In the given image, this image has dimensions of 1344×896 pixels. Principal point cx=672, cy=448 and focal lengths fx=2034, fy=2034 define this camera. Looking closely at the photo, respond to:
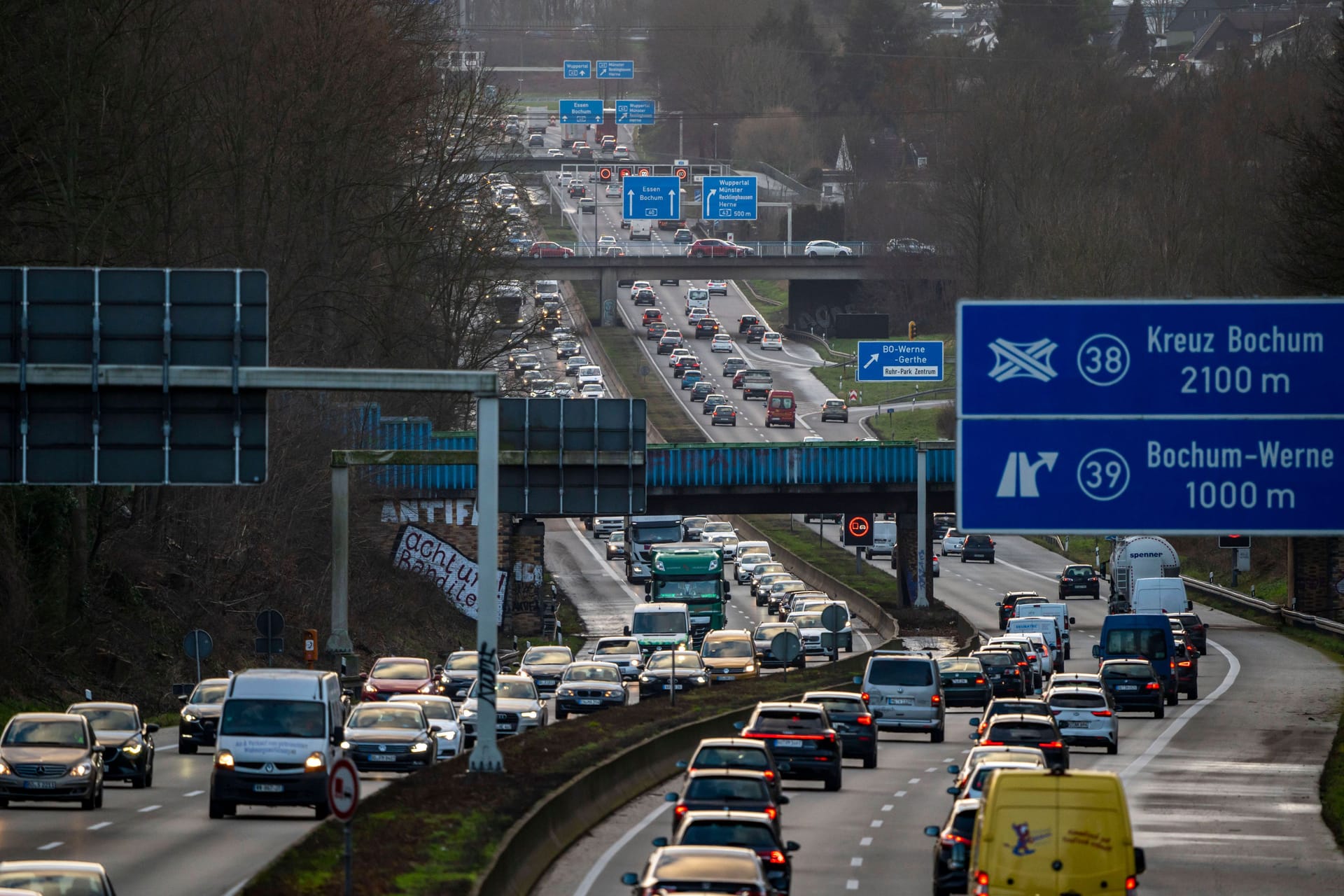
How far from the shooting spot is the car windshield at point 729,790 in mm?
23250

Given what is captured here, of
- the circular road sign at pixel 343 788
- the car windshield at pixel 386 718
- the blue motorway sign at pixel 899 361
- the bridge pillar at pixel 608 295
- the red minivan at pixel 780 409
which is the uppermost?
the bridge pillar at pixel 608 295

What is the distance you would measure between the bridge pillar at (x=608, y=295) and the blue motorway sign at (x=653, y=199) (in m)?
21.3

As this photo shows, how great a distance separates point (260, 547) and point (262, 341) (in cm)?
3267

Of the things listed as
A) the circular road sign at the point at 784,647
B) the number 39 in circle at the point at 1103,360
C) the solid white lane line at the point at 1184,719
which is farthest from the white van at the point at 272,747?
the circular road sign at the point at 784,647

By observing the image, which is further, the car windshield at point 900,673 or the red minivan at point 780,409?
the red minivan at point 780,409

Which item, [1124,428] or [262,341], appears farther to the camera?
[262,341]

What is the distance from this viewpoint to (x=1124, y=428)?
17.8 metres

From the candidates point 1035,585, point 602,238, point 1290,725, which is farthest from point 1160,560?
point 602,238

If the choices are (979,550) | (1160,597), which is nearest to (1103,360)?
(1160,597)

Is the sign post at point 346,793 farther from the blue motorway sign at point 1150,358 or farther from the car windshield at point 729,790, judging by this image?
the blue motorway sign at point 1150,358

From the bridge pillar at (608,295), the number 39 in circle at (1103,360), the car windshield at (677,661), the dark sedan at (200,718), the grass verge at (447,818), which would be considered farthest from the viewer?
the bridge pillar at (608,295)

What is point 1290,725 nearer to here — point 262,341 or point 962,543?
point 262,341

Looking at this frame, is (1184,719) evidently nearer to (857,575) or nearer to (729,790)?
(729,790)

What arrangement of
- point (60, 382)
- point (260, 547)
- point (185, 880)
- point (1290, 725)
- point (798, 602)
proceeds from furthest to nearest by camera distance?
point (798, 602), point (260, 547), point (1290, 725), point (60, 382), point (185, 880)
